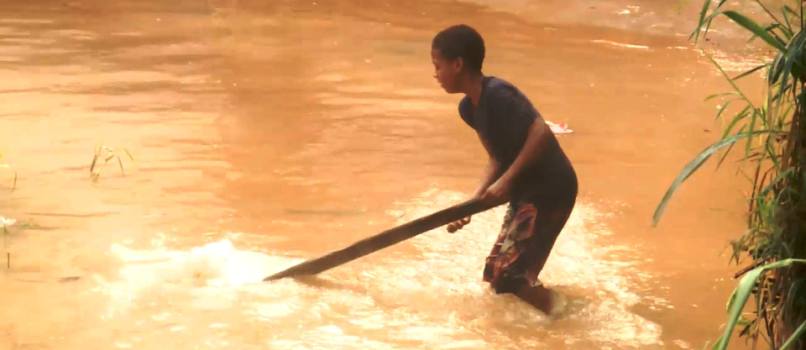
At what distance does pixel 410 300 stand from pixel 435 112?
3.47 meters

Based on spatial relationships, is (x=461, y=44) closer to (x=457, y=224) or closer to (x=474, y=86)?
(x=474, y=86)

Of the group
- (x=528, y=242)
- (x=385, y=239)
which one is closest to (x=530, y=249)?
(x=528, y=242)

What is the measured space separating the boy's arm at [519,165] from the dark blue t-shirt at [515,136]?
3 centimetres

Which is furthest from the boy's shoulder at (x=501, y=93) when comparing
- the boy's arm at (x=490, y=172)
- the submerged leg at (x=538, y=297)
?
the submerged leg at (x=538, y=297)

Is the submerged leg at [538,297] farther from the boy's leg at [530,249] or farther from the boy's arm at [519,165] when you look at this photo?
the boy's arm at [519,165]

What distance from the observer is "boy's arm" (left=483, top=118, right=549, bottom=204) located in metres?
4.04

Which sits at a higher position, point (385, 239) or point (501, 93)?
point (501, 93)

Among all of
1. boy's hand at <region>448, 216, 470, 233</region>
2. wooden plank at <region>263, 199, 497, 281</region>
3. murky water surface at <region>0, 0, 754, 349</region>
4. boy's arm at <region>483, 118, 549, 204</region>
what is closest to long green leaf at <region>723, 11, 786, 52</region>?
boy's arm at <region>483, 118, 549, 204</region>

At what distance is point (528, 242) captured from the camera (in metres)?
4.24

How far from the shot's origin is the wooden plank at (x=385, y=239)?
404 cm

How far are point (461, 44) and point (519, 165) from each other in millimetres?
516

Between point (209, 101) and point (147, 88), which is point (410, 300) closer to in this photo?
point (209, 101)

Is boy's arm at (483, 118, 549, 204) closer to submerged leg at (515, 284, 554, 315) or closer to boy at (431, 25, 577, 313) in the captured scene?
boy at (431, 25, 577, 313)

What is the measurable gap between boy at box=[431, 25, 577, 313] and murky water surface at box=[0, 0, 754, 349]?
18 cm
